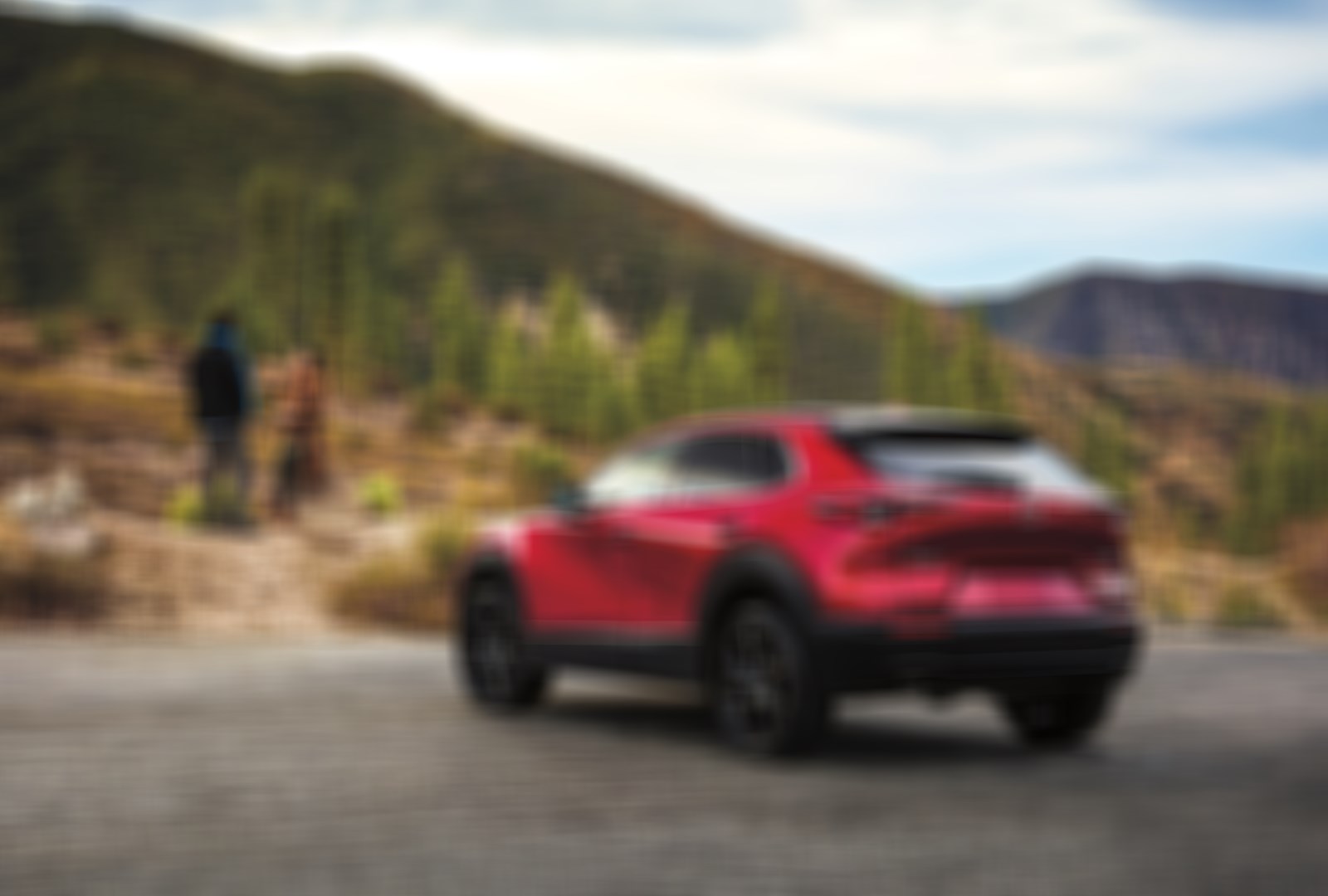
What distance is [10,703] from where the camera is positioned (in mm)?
11328

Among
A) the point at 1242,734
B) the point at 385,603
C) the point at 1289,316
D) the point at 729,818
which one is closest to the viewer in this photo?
the point at 729,818

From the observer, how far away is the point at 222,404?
1955cm

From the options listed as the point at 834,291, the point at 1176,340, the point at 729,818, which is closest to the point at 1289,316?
the point at 1176,340

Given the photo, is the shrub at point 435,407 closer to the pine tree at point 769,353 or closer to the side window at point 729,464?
the pine tree at point 769,353

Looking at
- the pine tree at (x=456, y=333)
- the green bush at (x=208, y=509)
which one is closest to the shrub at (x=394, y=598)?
the green bush at (x=208, y=509)

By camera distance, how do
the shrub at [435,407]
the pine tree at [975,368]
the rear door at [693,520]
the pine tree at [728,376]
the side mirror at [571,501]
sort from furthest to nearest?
the shrub at [435,407] < the pine tree at [975,368] < the pine tree at [728,376] < the side mirror at [571,501] < the rear door at [693,520]

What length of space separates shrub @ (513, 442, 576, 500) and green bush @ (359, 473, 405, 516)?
1385 millimetres

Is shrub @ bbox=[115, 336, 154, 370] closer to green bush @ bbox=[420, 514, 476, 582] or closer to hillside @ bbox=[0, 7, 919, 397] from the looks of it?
Result: hillside @ bbox=[0, 7, 919, 397]

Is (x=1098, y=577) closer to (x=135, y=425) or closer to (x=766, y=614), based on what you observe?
(x=766, y=614)

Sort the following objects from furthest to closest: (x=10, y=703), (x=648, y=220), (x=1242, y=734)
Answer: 1. (x=648, y=220)
2. (x=10, y=703)
3. (x=1242, y=734)

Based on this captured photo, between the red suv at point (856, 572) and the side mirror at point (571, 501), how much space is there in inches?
6.6

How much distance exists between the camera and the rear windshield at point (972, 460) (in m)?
9.05

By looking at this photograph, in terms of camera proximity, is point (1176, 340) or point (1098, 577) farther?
point (1176, 340)

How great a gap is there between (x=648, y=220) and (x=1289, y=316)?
7.37 m
